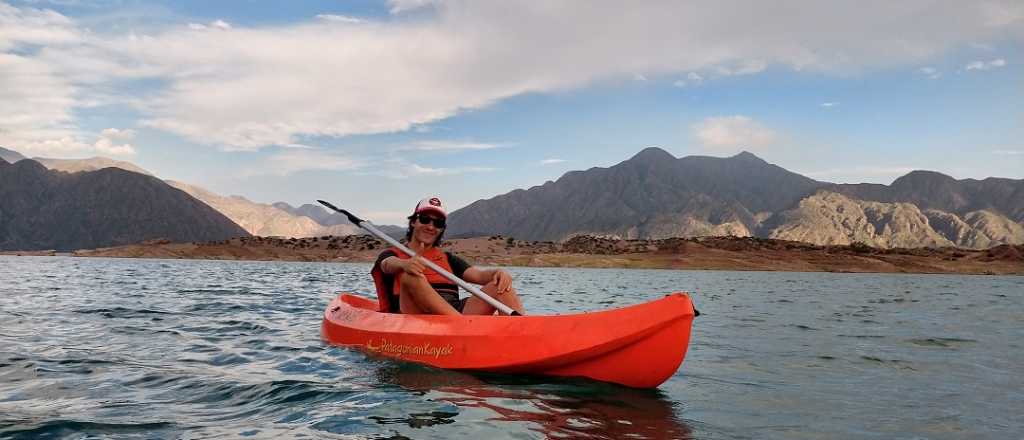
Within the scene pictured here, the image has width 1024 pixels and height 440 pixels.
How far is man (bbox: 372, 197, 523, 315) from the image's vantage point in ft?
29.0

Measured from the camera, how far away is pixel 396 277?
9.95 m

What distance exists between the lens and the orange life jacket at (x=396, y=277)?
980 centimetres

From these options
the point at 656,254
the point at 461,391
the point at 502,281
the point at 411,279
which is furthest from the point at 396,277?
the point at 656,254

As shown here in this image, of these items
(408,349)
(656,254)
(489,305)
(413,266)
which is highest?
(413,266)

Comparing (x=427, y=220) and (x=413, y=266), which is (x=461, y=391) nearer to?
(x=413, y=266)

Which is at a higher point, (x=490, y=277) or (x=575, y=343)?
(x=490, y=277)

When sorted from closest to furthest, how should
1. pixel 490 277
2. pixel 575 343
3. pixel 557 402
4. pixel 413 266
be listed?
pixel 557 402, pixel 575 343, pixel 413 266, pixel 490 277

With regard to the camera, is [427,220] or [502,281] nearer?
[502,281]

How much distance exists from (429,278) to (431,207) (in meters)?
1.18

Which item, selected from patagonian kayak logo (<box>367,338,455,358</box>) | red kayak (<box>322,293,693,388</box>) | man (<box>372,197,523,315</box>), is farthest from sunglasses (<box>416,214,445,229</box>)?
patagonian kayak logo (<box>367,338,455,358</box>)

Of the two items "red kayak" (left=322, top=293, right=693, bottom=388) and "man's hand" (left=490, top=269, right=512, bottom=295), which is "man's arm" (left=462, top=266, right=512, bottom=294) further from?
"red kayak" (left=322, top=293, right=693, bottom=388)

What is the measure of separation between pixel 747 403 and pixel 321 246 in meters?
116

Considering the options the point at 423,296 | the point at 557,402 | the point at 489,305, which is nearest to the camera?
the point at 557,402

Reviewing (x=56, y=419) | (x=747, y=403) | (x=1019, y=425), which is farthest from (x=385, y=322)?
(x=1019, y=425)
